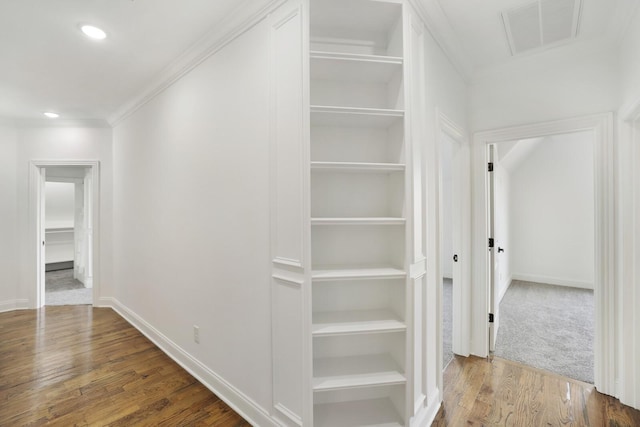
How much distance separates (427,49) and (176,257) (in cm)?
258

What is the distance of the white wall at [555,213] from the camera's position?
5018mm

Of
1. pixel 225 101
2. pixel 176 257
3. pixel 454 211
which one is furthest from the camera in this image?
pixel 454 211

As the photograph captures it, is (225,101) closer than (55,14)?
No

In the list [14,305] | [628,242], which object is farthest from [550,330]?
[14,305]

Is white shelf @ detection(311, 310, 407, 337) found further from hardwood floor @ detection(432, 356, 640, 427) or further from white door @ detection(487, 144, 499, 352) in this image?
white door @ detection(487, 144, 499, 352)

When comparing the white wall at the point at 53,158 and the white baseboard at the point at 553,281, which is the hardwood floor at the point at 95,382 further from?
the white baseboard at the point at 553,281

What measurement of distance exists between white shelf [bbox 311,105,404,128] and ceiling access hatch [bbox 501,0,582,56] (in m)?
1.14

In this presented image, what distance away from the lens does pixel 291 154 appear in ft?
5.15

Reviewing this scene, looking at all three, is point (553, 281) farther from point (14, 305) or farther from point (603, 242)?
point (14, 305)

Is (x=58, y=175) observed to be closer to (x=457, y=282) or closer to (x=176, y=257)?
(x=176, y=257)

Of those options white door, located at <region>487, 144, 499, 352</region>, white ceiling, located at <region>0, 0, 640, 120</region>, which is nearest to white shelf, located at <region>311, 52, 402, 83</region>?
white ceiling, located at <region>0, 0, 640, 120</region>

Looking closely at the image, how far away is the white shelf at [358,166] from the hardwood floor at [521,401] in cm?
164

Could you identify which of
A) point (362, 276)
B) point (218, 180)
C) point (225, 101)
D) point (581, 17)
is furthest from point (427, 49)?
point (218, 180)

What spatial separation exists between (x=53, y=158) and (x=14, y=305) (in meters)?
2.10
